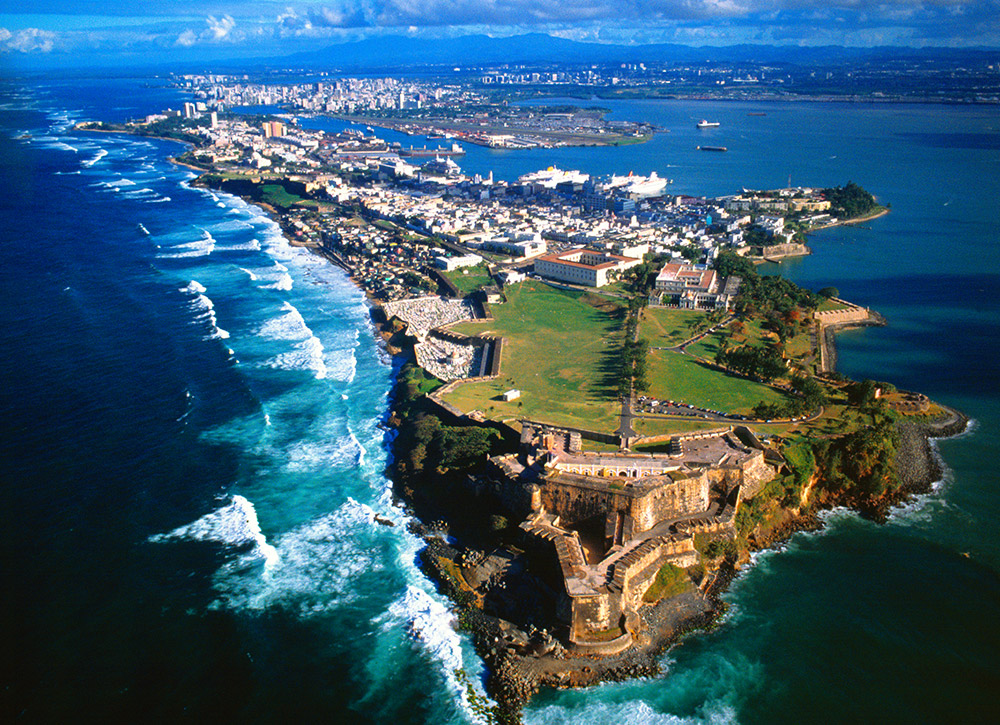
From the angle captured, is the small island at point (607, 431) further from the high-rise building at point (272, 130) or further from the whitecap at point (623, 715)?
the high-rise building at point (272, 130)

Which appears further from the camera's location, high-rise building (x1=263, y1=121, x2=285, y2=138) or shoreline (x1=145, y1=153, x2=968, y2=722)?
high-rise building (x1=263, y1=121, x2=285, y2=138)

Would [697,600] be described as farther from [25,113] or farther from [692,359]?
[25,113]

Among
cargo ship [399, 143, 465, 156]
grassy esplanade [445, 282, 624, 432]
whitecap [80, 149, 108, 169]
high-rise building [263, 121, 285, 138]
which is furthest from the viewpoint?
high-rise building [263, 121, 285, 138]

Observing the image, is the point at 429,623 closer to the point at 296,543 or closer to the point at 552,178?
the point at 296,543

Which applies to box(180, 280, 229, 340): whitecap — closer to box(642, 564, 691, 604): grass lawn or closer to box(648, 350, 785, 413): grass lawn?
box(648, 350, 785, 413): grass lawn

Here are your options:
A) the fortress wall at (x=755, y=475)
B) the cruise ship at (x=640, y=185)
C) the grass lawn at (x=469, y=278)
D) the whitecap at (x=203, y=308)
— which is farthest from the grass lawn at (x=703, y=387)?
the cruise ship at (x=640, y=185)

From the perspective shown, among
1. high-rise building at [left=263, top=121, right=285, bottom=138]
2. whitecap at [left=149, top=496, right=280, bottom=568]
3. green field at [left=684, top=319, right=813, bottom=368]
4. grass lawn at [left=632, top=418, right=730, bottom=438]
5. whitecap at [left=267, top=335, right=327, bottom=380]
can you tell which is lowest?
high-rise building at [left=263, top=121, right=285, bottom=138]

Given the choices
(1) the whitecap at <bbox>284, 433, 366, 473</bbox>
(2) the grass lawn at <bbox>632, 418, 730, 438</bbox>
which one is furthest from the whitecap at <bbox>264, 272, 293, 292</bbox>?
(2) the grass lawn at <bbox>632, 418, 730, 438</bbox>

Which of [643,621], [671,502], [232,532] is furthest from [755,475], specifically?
[232,532]
